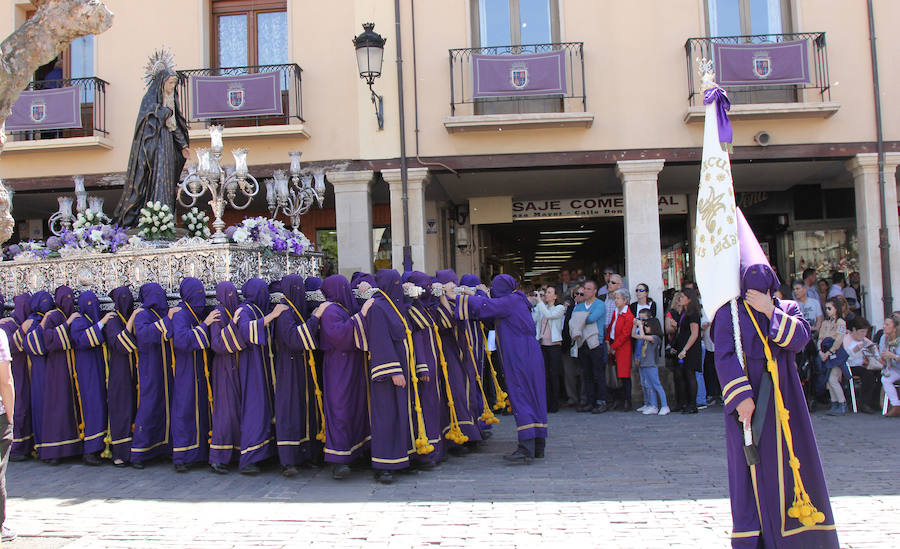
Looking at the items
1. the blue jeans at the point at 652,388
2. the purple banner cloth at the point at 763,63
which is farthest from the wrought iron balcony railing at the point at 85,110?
the purple banner cloth at the point at 763,63

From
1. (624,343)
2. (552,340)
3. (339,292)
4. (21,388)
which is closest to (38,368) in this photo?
(21,388)

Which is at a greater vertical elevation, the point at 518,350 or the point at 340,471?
the point at 518,350

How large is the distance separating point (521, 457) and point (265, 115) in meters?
7.97

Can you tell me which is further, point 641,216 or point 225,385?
point 641,216

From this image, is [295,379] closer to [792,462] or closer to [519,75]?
[792,462]

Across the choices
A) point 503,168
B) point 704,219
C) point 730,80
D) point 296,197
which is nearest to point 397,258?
point 503,168

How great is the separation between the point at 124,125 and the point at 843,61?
12.5 m

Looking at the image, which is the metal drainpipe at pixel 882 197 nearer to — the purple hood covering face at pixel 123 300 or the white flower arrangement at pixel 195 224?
the white flower arrangement at pixel 195 224

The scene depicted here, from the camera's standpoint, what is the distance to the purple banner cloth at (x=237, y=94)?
1255 centimetres

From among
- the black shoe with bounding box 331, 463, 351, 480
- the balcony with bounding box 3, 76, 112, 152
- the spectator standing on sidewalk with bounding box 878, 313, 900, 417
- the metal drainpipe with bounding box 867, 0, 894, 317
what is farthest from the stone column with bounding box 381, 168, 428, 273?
the metal drainpipe with bounding box 867, 0, 894, 317

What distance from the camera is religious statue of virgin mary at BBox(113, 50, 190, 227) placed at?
8.86m

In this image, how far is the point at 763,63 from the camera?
1226 cm

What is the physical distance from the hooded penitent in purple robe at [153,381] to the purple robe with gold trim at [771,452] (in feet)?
17.5

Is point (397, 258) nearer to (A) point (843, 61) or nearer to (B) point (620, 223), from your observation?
(B) point (620, 223)
